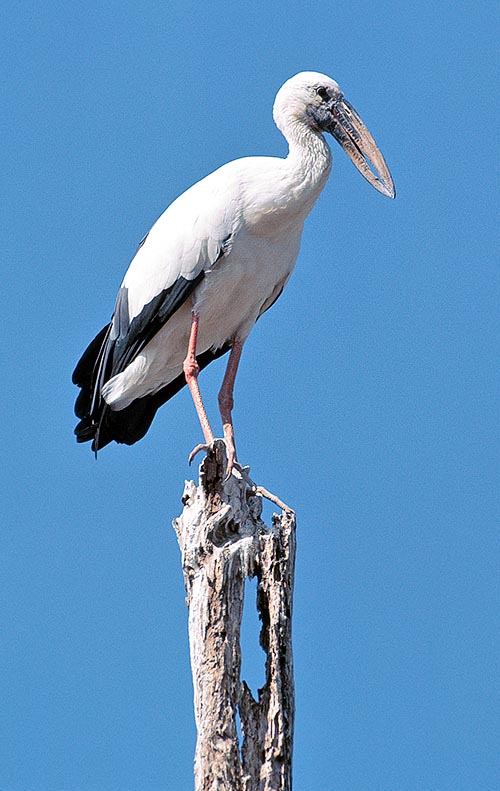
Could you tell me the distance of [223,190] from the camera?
8570 millimetres

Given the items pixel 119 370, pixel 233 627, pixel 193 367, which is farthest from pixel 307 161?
pixel 233 627

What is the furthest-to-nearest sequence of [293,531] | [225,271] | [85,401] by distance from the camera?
[85,401] < [225,271] < [293,531]

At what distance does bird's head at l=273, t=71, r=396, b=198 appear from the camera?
29.0 ft

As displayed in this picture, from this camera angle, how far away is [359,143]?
8.88 metres

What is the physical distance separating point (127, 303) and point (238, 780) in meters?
3.60

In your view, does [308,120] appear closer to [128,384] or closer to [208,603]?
[128,384]

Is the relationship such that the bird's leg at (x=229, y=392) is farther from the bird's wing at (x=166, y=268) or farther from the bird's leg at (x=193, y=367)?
the bird's wing at (x=166, y=268)

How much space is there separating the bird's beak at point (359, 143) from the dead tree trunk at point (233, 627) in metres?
2.60

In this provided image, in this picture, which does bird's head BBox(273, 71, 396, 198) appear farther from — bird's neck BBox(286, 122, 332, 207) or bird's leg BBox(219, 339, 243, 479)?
bird's leg BBox(219, 339, 243, 479)

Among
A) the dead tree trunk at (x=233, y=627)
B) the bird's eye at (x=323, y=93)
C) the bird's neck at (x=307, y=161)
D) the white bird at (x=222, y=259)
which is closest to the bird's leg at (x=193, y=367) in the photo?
the white bird at (x=222, y=259)

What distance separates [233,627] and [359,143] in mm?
3621

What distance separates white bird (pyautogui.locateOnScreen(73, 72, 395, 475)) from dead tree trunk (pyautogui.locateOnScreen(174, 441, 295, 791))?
49.4 inches

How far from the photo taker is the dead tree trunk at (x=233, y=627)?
6.46m

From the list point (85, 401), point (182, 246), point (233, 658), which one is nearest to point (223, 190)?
point (182, 246)
